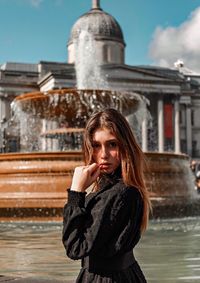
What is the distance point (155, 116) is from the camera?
212 ft

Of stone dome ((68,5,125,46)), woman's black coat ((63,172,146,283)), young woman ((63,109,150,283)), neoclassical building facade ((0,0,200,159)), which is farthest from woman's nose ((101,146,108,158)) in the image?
stone dome ((68,5,125,46))

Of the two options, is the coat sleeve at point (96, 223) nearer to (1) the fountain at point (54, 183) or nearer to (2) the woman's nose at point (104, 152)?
(2) the woman's nose at point (104, 152)

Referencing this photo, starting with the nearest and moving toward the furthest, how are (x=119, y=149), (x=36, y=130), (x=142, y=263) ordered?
(x=119, y=149) → (x=142, y=263) → (x=36, y=130)

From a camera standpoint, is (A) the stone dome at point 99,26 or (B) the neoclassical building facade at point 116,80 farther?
(A) the stone dome at point 99,26

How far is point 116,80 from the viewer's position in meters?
59.1

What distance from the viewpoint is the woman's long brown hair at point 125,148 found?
6.56ft

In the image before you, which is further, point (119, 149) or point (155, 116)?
point (155, 116)

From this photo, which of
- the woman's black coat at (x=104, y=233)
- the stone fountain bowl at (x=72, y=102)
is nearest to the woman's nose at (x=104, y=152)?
the woman's black coat at (x=104, y=233)

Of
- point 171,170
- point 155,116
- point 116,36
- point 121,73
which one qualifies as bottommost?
point 171,170

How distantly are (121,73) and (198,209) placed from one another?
49.1 m

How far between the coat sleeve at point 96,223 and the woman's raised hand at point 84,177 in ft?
0.11

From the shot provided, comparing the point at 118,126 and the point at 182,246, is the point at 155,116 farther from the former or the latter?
the point at 118,126

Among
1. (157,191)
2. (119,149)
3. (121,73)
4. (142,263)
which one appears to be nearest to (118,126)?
(119,149)

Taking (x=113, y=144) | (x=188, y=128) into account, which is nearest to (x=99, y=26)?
(x=188, y=128)
